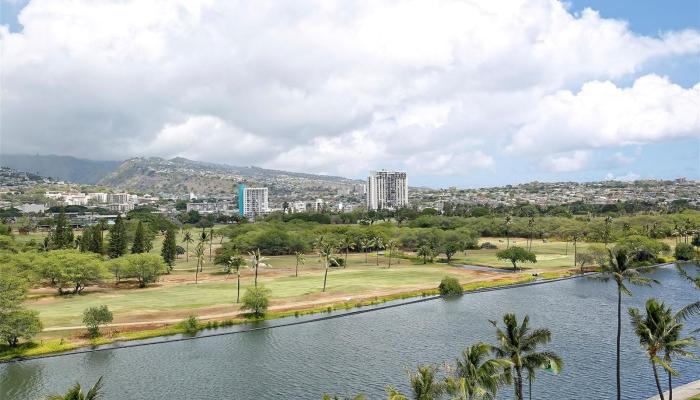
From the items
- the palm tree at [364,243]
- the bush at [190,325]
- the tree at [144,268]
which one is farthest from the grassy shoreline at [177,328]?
the palm tree at [364,243]

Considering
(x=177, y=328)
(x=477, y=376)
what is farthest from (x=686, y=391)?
(x=177, y=328)

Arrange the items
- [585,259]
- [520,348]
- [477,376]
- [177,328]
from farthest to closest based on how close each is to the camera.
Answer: [585,259], [177,328], [520,348], [477,376]

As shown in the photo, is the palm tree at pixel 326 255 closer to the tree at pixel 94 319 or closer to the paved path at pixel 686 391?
the tree at pixel 94 319

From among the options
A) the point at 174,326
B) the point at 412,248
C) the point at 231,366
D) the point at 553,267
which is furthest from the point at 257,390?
the point at 412,248

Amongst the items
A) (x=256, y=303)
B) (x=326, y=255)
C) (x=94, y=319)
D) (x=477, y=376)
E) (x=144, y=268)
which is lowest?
(x=94, y=319)

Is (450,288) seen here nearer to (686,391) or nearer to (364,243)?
(686,391)

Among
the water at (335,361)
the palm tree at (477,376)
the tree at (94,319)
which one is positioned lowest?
the water at (335,361)

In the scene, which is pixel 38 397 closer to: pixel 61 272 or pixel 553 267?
pixel 61 272
